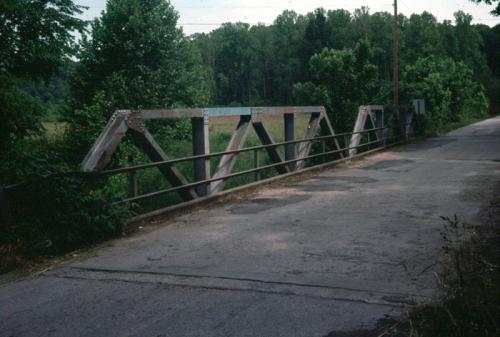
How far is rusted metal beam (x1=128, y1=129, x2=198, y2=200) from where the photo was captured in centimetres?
922

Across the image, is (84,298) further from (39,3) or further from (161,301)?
(39,3)

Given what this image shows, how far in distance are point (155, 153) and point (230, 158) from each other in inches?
98.7

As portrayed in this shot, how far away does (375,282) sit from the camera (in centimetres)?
546

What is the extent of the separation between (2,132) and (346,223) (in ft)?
33.6

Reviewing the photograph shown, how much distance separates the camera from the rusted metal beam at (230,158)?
1138cm

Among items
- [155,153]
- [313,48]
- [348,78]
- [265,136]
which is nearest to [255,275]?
[155,153]

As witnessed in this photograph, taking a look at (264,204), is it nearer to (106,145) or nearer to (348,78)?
(106,145)

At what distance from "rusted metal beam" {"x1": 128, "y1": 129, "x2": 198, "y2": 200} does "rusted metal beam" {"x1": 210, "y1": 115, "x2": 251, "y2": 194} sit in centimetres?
75

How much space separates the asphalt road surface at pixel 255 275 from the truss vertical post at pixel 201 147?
22.3 inches

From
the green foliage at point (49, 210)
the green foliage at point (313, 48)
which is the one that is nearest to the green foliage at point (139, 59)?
the green foliage at point (49, 210)

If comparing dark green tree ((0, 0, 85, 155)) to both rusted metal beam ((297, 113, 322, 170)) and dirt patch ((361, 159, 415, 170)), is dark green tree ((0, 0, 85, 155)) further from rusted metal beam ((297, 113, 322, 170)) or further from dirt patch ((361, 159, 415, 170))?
dirt patch ((361, 159, 415, 170))

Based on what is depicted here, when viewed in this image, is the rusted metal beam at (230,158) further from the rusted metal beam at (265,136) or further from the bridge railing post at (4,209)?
the bridge railing post at (4,209)

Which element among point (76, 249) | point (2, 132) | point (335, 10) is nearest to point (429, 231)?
point (76, 249)

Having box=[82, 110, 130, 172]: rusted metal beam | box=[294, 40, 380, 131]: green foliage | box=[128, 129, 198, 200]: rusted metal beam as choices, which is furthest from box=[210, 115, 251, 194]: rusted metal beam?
box=[294, 40, 380, 131]: green foliage
